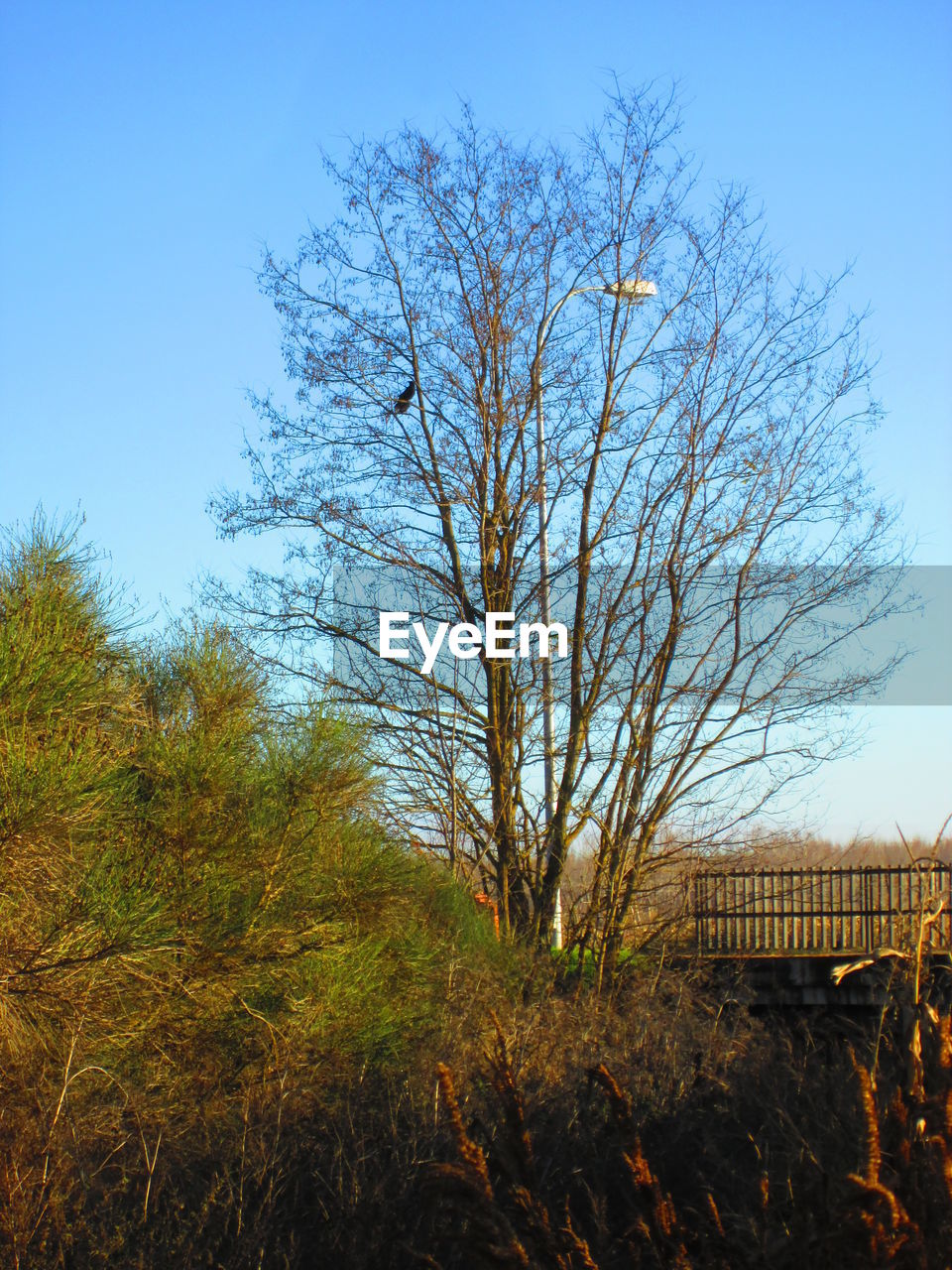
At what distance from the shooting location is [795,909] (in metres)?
17.1

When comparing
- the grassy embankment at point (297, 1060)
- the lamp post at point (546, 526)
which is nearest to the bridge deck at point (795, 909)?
the lamp post at point (546, 526)

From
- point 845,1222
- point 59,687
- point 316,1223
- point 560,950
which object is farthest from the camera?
point 560,950

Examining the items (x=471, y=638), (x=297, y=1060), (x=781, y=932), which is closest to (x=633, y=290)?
(x=471, y=638)

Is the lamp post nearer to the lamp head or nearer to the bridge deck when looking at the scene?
the lamp head

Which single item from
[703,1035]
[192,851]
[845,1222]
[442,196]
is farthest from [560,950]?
[845,1222]

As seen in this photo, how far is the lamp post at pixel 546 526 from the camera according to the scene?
48.7 feet

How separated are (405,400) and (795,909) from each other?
847 cm

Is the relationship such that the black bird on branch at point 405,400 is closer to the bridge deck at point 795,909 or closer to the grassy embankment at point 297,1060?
the grassy embankment at point 297,1060

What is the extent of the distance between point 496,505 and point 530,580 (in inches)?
39.4

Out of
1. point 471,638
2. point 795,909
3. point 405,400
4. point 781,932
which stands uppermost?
point 405,400

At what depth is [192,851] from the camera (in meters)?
8.32

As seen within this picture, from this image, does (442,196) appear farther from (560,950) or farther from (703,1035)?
(703,1035)

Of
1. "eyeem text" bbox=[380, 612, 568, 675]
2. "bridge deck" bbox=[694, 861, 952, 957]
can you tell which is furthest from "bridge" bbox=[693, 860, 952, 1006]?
"eyeem text" bbox=[380, 612, 568, 675]

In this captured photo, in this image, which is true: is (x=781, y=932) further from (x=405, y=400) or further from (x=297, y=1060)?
(x=297, y=1060)
